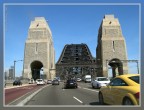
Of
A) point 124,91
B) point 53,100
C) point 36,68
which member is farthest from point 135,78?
point 36,68

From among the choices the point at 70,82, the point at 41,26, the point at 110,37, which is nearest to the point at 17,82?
the point at 41,26

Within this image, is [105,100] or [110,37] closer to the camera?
[105,100]

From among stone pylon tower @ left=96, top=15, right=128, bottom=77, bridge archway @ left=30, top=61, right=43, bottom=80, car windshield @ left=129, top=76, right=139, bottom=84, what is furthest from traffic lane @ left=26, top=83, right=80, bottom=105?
bridge archway @ left=30, top=61, right=43, bottom=80

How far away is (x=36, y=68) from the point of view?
474ft

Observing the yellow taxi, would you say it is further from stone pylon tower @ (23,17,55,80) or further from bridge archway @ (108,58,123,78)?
bridge archway @ (108,58,123,78)

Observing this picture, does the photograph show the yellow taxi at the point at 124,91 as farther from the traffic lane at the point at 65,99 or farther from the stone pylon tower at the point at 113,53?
the stone pylon tower at the point at 113,53

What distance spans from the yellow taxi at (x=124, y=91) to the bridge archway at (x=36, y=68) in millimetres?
119800

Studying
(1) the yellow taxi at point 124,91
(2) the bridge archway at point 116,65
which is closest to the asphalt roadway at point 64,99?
(1) the yellow taxi at point 124,91

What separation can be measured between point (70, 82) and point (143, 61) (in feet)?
124

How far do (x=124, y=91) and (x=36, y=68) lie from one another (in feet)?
442

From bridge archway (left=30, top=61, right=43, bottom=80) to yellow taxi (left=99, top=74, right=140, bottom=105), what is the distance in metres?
120

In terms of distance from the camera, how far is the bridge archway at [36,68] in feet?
443

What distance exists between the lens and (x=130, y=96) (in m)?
10.4

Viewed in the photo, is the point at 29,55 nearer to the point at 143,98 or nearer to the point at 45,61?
the point at 45,61
